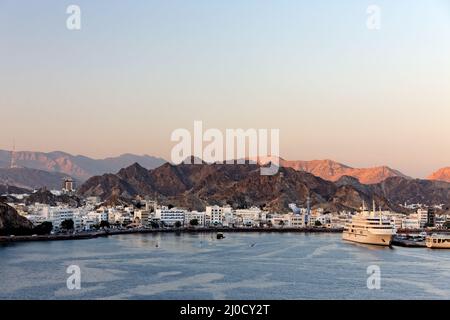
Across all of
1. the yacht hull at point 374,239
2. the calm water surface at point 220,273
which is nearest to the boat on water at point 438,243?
the yacht hull at point 374,239

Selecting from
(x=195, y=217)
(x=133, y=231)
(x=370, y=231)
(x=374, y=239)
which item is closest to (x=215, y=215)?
(x=195, y=217)

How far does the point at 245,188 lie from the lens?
43188 millimetres

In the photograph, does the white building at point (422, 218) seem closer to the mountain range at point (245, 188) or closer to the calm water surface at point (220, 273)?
the mountain range at point (245, 188)

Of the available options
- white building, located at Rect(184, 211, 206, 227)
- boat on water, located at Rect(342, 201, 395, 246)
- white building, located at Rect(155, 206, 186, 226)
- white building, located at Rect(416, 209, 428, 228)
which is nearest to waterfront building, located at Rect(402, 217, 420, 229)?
white building, located at Rect(416, 209, 428, 228)

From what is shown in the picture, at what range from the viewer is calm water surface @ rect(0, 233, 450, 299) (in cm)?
816

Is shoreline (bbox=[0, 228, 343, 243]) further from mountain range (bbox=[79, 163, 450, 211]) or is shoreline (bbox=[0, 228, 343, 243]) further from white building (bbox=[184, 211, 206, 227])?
mountain range (bbox=[79, 163, 450, 211])

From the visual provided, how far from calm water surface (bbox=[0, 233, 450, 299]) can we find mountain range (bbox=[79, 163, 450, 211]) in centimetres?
2244

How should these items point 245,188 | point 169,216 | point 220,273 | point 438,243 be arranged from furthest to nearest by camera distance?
point 245,188
point 169,216
point 438,243
point 220,273

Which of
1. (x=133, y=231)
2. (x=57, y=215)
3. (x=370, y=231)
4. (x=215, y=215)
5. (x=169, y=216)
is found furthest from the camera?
(x=215, y=215)

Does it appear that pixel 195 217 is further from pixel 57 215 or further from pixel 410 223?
pixel 410 223

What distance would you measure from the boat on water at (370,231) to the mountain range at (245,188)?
58.4 ft

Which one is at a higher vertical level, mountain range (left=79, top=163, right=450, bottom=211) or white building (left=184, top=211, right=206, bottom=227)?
mountain range (left=79, top=163, right=450, bottom=211)

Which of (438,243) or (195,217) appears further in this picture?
(195,217)

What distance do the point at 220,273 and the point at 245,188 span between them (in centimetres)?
3316
